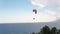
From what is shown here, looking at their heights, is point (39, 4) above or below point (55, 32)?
above

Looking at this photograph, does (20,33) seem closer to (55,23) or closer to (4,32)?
(4,32)

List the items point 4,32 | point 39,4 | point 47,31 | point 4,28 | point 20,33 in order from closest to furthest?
1. point 47,31
2. point 39,4
3. point 20,33
4. point 4,32
5. point 4,28

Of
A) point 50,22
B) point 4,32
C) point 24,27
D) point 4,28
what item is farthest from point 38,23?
point 4,28

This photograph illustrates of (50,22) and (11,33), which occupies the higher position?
(50,22)

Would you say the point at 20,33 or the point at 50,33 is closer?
the point at 50,33

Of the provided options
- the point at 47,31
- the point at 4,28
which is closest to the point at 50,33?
the point at 47,31

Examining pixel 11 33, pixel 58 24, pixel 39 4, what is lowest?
pixel 11 33

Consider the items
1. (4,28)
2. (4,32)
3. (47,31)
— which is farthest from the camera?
(4,28)

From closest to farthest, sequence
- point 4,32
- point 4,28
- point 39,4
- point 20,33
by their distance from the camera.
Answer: point 39,4 < point 20,33 < point 4,32 < point 4,28

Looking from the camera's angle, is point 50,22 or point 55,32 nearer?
point 55,32
